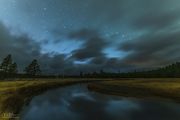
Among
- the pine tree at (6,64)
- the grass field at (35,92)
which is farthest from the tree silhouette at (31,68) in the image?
the grass field at (35,92)

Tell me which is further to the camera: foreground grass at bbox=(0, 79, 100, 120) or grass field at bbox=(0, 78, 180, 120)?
grass field at bbox=(0, 78, 180, 120)

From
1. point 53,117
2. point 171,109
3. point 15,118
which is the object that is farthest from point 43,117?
point 171,109

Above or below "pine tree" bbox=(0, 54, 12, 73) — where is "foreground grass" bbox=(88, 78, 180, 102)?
below

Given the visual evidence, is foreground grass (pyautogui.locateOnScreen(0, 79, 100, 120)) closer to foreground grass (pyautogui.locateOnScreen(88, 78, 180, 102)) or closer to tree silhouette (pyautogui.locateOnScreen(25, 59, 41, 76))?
foreground grass (pyautogui.locateOnScreen(88, 78, 180, 102))

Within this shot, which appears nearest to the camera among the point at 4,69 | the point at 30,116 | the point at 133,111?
the point at 30,116

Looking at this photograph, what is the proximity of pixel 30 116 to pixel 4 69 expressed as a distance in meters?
114

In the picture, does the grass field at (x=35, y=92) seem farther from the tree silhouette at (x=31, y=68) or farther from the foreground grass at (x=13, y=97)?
the tree silhouette at (x=31, y=68)

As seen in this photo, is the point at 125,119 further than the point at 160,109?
No

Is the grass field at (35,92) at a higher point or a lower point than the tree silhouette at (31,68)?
lower

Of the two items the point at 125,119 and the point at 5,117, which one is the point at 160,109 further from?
the point at 5,117

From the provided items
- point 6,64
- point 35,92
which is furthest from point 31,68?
point 35,92

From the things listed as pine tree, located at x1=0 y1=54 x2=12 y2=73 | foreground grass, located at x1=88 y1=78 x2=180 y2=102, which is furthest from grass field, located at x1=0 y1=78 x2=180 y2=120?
pine tree, located at x1=0 y1=54 x2=12 y2=73

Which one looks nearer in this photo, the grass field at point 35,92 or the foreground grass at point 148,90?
the grass field at point 35,92

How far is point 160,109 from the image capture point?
32625 mm
